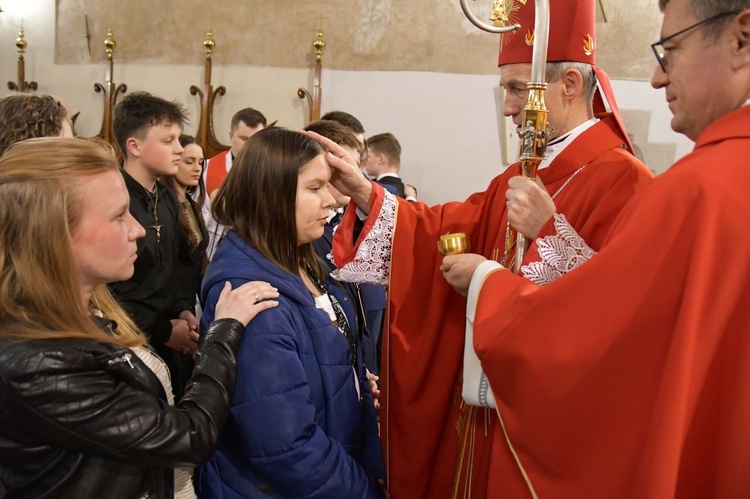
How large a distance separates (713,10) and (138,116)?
2776 millimetres

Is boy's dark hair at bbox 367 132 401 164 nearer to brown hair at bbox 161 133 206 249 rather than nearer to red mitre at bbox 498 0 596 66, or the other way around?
brown hair at bbox 161 133 206 249

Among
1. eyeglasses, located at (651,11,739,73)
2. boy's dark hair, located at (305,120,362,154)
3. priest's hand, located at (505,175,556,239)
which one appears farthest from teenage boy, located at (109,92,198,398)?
eyeglasses, located at (651,11,739,73)

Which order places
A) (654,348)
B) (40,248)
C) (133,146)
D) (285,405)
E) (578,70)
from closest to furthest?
(654,348) → (40,248) → (285,405) → (578,70) → (133,146)

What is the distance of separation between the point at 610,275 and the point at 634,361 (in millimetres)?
166

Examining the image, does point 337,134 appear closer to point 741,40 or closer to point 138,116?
point 138,116

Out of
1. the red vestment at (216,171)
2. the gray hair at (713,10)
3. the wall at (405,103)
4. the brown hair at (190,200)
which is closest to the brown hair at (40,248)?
the gray hair at (713,10)

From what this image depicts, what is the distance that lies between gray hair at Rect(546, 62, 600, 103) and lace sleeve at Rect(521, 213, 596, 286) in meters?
0.58

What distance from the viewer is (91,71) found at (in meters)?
7.71

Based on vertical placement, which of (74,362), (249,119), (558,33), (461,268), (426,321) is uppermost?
(558,33)

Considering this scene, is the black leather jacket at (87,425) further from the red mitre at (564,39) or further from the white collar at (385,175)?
the white collar at (385,175)

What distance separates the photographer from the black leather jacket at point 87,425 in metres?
1.25

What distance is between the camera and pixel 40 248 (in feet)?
4.47

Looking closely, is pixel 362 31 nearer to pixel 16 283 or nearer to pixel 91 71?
pixel 91 71

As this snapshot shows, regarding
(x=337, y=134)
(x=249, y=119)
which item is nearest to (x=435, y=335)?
(x=337, y=134)
